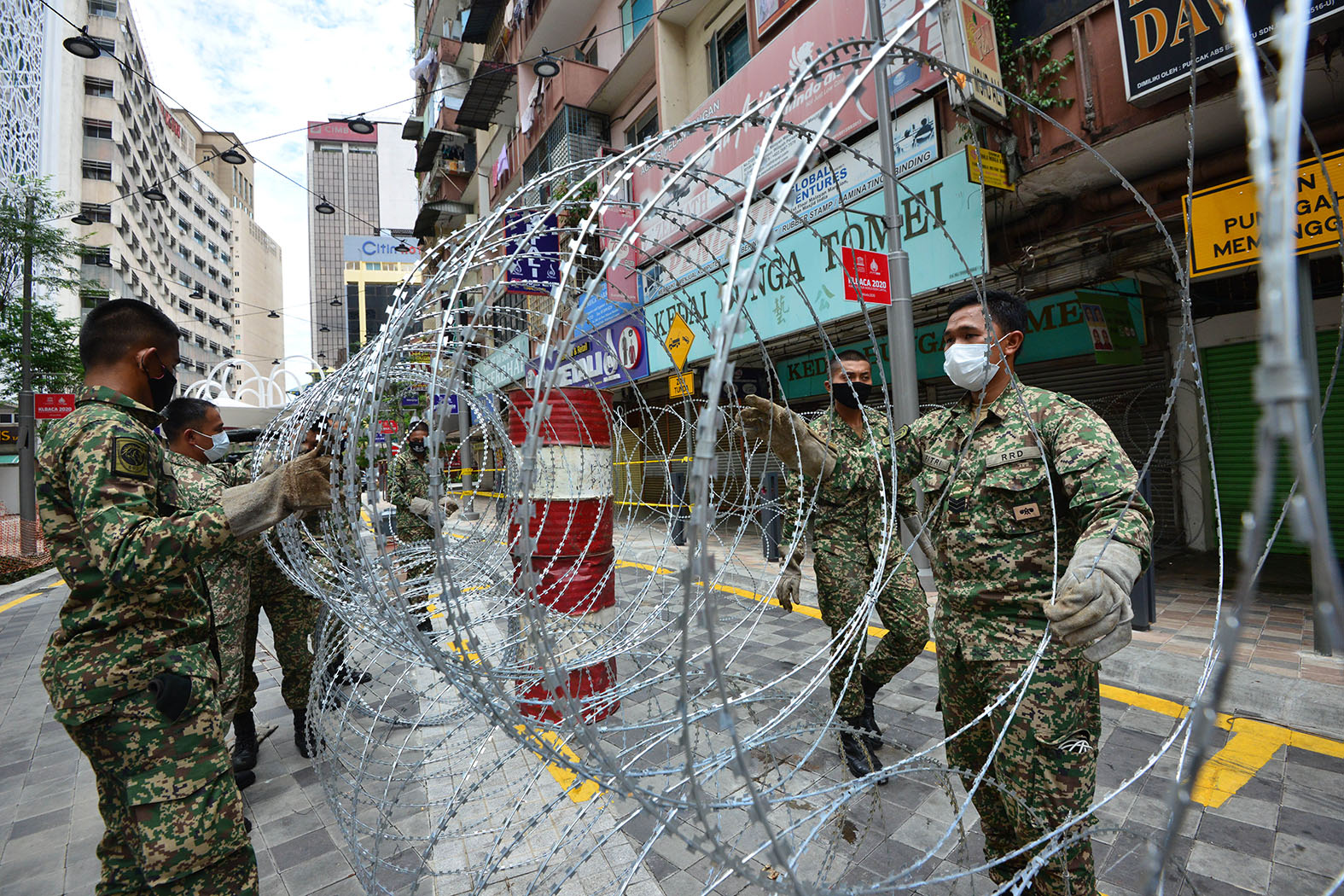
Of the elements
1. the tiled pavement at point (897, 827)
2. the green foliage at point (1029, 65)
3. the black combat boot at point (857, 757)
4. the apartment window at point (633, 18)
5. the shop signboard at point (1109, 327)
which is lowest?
the tiled pavement at point (897, 827)

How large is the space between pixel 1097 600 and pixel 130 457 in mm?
2603

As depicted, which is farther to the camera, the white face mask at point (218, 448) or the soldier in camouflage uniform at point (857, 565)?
the white face mask at point (218, 448)

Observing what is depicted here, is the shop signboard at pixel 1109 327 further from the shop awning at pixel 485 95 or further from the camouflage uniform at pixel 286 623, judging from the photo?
the shop awning at pixel 485 95

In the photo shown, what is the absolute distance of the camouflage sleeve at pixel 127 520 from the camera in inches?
67.9

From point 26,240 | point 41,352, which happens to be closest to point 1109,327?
point 26,240

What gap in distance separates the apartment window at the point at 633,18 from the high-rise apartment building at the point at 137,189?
15.7 m

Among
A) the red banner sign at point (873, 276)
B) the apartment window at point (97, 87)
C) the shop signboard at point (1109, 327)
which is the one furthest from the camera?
the apartment window at point (97, 87)

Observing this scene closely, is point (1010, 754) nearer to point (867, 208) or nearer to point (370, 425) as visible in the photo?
point (370, 425)

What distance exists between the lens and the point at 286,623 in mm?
3717

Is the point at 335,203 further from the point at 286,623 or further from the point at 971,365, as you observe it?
the point at 971,365

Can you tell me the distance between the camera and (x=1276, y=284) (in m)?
0.67

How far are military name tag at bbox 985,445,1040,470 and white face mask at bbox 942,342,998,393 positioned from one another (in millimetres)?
272

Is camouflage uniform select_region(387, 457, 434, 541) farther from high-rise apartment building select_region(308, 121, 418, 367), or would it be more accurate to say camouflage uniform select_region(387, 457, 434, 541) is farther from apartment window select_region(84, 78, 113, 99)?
high-rise apartment building select_region(308, 121, 418, 367)

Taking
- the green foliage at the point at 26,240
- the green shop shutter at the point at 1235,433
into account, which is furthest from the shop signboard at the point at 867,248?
the green foliage at the point at 26,240
